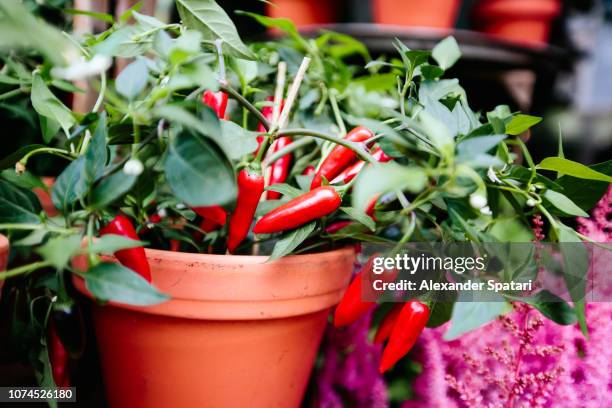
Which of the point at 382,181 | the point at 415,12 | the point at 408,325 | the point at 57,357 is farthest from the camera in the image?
the point at 415,12

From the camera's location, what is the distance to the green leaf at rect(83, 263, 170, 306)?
14.3 inches

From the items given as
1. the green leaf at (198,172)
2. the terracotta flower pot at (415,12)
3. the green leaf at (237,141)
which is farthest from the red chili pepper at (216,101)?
the terracotta flower pot at (415,12)

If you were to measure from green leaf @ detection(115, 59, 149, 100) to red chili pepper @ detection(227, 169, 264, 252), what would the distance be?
0.13m

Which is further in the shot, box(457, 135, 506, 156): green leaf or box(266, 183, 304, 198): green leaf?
box(266, 183, 304, 198): green leaf

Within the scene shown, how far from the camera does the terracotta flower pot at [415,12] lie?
1.21m

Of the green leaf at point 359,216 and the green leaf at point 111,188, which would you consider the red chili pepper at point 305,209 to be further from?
the green leaf at point 111,188

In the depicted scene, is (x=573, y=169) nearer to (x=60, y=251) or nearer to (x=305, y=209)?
(x=305, y=209)

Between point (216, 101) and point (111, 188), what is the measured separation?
8.7 inches

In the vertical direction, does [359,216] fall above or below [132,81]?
below

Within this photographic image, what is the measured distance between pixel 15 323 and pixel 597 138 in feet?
6.11

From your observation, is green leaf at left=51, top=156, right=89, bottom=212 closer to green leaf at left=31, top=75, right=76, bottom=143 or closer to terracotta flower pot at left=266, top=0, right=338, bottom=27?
green leaf at left=31, top=75, right=76, bottom=143

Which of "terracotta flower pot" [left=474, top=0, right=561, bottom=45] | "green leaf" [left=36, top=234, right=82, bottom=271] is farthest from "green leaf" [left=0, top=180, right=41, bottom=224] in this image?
"terracotta flower pot" [left=474, top=0, right=561, bottom=45]

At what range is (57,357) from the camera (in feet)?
2.05

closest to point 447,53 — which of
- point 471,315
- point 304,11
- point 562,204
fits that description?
point 562,204
